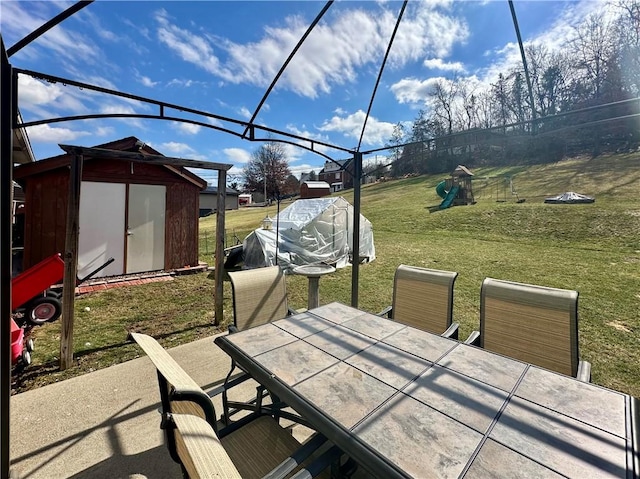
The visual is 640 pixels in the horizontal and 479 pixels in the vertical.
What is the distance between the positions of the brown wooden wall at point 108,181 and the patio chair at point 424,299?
604 cm

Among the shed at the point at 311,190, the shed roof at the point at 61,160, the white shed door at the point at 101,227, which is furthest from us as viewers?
the shed at the point at 311,190

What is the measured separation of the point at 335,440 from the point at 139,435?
5.94 ft

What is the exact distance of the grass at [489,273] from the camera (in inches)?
140

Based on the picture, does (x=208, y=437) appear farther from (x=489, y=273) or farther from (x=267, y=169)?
(x=267, y=169)

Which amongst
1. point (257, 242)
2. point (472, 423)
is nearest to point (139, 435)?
point (472, 423)

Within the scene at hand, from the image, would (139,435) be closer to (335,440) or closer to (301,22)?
(335,440)

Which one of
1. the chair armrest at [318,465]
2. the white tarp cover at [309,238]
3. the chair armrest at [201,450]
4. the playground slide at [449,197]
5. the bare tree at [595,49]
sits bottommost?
the chair armrest at [318,465]

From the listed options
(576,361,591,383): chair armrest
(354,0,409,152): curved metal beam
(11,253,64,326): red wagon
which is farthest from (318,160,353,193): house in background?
(576,361,591,383): chair armrest

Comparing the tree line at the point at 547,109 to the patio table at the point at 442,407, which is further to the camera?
the tree line at the point at 547,109

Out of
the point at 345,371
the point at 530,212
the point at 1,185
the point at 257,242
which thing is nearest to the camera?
the point at 1,185

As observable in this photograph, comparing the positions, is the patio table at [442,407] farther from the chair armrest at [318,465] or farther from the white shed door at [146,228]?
the white shed door at [146,228]

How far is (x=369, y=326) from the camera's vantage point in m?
2.24

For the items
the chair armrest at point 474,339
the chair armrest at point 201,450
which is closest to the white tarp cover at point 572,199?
the chair armrest at point 474,339

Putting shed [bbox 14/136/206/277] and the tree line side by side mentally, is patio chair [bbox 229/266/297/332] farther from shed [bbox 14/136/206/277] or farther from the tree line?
shed [bbox 14/136/206/277]
